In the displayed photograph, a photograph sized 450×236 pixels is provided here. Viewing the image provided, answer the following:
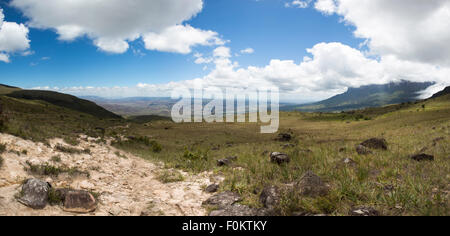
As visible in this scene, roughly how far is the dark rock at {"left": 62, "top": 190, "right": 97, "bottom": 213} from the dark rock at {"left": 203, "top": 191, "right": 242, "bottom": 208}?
3575 millimetres

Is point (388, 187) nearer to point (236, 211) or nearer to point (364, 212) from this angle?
point (364, 212)

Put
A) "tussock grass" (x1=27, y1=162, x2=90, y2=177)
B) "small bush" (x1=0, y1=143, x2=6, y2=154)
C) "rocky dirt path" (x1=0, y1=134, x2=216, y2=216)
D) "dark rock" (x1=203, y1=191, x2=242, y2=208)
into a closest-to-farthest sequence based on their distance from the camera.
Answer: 1. "rocky dirt path" (x1=0, y1=134, x2=216, y2=216)
2. "dark rock" (x1=203, y1=191, x2=242, y2=208)
3. "tussock grass" (x1=27, y1=162, x2=90, y2=177)
4. "small bush" (x1=0, y1=143, x2=6, y2=154)

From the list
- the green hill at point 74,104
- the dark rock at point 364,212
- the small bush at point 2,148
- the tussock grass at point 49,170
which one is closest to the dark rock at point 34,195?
the tussock grass at point 49,170

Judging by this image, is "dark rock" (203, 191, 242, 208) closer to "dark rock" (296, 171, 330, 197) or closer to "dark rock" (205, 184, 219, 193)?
"dark rock" (205, 184, 219, 193)

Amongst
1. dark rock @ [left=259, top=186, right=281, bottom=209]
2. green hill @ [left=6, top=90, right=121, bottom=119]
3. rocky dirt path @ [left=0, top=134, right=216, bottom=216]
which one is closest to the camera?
rocky dirt path @ [left=0, top=134, right=216, bottom=216]

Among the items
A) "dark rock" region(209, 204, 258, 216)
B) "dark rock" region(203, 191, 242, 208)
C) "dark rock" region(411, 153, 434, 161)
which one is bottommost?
"dark rock" region(203, 191, 242, 208)

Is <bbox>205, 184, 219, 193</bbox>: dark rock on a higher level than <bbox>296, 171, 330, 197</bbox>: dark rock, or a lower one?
lower

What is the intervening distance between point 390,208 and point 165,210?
6.41m

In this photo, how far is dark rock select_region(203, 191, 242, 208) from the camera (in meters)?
6.86

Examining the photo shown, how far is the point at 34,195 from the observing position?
5281mm

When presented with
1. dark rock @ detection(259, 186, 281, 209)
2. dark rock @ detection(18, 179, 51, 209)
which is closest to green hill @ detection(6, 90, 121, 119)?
dark rock @ detection(18, 179, 51, 209)

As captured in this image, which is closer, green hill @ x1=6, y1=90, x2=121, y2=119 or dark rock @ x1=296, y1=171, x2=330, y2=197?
dark rock @ x1=296, y1=171, x2=330, y2=197
